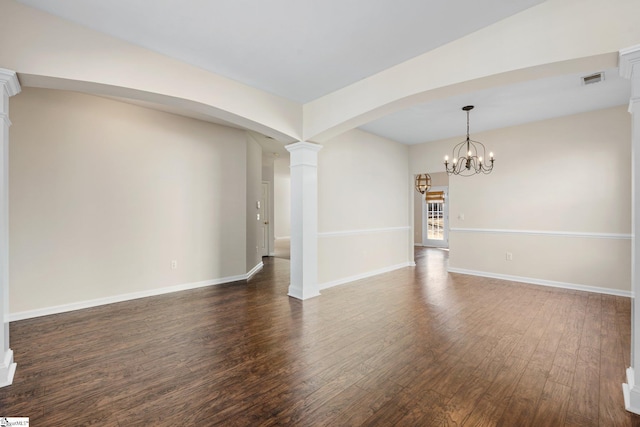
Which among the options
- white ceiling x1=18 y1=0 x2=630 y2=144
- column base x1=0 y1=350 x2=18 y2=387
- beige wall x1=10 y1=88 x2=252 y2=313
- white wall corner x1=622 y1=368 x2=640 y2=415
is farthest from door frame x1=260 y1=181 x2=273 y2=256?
white wall corner x1=622 y1=368 x2=640 y2=415

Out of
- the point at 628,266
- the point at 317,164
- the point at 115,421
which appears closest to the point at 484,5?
the point at 317,164

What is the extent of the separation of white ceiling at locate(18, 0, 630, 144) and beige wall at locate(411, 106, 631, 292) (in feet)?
3.59

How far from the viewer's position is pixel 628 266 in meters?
4.22

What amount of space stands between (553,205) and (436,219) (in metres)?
5.63

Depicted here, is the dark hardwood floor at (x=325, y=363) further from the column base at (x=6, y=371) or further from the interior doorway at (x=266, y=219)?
the interior doorway at (x=266, y=219)

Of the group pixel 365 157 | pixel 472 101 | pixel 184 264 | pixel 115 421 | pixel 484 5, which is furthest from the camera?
pixel 365 157

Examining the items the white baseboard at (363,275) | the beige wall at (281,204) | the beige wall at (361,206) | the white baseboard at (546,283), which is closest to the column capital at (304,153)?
the beige wall at (361,206)

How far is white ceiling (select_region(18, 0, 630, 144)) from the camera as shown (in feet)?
7.05

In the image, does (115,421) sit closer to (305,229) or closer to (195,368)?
(195,368)

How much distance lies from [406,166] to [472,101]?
2.82 meters

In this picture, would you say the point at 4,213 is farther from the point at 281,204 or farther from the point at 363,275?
the point at 281,204

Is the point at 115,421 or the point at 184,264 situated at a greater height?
the point at 184,264

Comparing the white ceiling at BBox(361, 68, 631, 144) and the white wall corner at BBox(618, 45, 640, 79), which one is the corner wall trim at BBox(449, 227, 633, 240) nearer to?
the white ceiling at BBox(361, 68, 631, 144)

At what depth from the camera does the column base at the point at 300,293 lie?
4.11m
